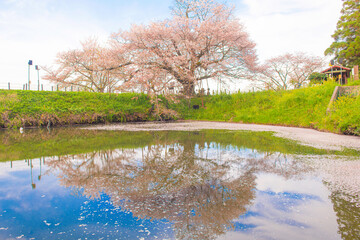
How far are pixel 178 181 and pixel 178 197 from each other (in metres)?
0.55

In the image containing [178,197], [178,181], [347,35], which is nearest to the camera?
[178,197]

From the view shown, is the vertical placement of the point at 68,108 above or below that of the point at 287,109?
above

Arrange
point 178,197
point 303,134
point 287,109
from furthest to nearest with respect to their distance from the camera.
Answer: point 287,109 → point 303,134 → point 178,197

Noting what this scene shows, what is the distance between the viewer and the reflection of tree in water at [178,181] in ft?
7.24

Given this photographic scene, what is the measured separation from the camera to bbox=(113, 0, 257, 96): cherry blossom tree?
16.0m

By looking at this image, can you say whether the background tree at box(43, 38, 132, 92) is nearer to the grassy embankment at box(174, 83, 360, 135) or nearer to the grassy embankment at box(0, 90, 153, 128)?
the grassy embankment at box(0, 90, 153, 128)

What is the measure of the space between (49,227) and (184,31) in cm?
1608

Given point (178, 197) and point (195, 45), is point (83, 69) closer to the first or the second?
point (195, 45)

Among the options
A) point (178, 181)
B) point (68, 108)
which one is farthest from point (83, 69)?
point (178, 181)

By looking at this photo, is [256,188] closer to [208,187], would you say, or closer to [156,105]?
[208,187]

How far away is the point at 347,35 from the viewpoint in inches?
1056

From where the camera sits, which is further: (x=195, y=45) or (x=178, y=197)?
(x=195, y=45)

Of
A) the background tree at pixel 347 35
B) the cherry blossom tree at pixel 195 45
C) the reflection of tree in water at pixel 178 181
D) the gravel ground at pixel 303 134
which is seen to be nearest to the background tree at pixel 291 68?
the background tree at pixel 347 35

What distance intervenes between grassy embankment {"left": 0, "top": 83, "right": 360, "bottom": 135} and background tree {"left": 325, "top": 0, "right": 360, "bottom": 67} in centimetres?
1602
